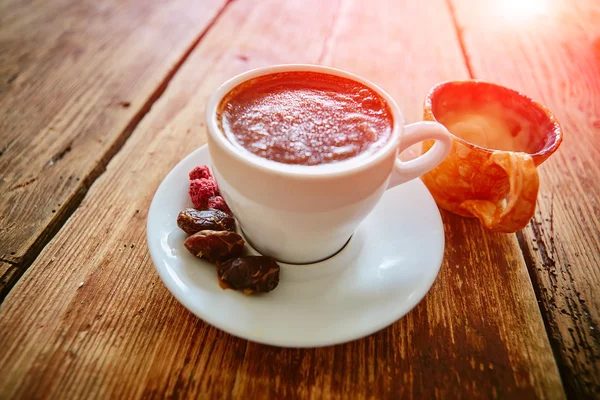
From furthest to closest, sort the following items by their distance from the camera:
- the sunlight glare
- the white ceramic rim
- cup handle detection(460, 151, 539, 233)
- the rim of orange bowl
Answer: the sunlight glare → the rim of orange bowl → cup handle detection(460, 151, 539, 233) → the white ceramic rim

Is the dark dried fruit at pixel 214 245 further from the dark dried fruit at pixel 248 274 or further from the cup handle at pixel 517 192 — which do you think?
the cup handle at pixel 517 192

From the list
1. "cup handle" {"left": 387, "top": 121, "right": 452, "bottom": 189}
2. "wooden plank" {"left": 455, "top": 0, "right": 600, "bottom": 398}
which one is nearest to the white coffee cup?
"cup handle" {"left": 387, "top": 121, "right": 452, "bottom": 189}

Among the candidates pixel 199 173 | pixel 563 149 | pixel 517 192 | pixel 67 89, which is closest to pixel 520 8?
pixel 563 149

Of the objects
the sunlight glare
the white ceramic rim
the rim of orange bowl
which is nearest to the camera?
the white ceramic rim

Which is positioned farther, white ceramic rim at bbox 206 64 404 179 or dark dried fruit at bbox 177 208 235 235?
dark dried fruit at bbox 177 208 235 235

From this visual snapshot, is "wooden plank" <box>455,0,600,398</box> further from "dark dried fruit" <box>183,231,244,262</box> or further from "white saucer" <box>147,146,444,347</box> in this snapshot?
"dark dried fruit" <box>183,231,244,262</box>

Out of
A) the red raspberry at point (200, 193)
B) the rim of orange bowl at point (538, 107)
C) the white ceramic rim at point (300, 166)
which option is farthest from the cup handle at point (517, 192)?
the red raspberry at point (200, 193)

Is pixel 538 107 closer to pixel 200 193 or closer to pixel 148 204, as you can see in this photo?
pixel 200 193

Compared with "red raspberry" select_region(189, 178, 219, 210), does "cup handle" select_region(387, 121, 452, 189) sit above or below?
above
